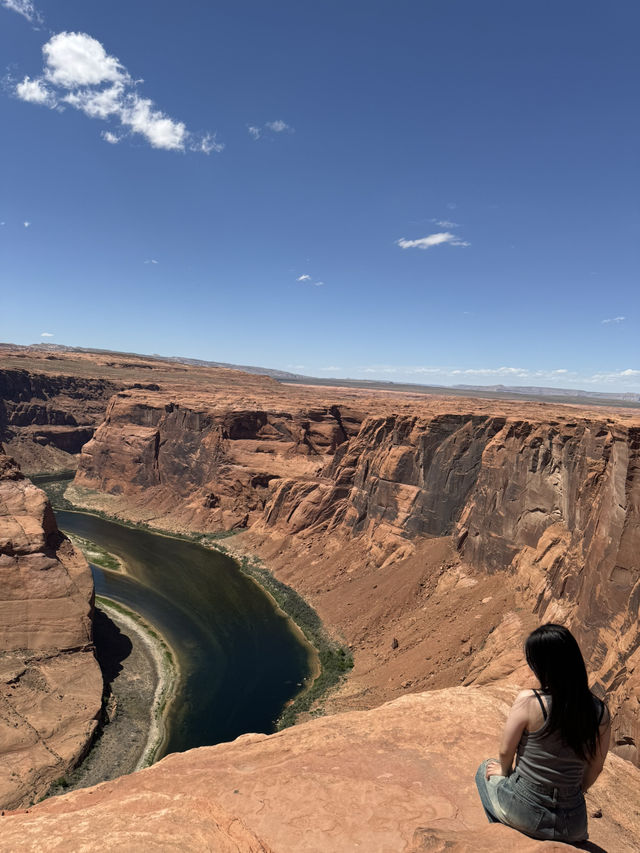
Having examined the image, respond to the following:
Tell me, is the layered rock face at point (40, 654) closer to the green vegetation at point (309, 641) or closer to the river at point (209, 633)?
the river at point (209, 633)

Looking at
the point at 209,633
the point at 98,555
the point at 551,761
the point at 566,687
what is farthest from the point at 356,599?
the point at 566,687

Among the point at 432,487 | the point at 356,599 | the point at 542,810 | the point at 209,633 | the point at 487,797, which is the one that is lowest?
the point at 209,633

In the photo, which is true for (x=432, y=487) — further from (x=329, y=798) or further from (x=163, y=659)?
(x=329, y=798)

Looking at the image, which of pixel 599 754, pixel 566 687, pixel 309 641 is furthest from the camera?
pixel 309 641

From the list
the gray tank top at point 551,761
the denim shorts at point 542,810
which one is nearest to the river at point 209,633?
the denim shorts at point 542,810

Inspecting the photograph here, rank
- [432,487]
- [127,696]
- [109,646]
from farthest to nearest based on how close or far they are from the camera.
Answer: [432,487]
[109,646]
[127,696]

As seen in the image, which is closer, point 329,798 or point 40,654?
point 329,798
